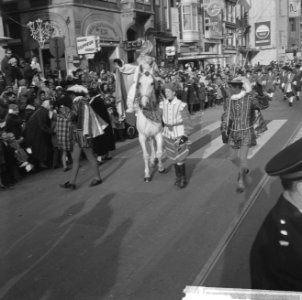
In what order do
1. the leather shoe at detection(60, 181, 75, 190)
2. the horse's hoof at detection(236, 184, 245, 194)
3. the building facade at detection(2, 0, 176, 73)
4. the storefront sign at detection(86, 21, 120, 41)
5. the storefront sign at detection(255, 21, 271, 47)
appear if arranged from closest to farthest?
the horse's hoof at detection(236, 184, 245, 194) < the leather shoe at detection(60, 181, 75, 190) < the building facade at detection(2, 0, 176, 73) < the storefront sign at detection(86, 21, 120, 41) < the storefront sign at detection(255, 21, 271, 47)

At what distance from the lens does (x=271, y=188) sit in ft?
22.6

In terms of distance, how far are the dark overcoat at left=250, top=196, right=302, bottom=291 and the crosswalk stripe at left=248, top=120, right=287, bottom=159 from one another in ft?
24.5

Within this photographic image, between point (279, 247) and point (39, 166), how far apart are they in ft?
27.2

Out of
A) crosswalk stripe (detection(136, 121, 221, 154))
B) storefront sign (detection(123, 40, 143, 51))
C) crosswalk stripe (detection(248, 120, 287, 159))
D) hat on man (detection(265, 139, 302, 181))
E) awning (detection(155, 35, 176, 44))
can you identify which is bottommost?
crosswalk stripe (detection(136, 121, 221, 154))

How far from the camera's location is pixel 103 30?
25.7 m

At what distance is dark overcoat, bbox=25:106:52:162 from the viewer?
912cm

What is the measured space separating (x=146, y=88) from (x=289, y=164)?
6304mm

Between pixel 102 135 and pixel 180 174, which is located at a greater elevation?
pixel 102 135

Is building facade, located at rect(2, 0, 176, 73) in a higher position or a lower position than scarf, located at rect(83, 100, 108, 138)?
higher

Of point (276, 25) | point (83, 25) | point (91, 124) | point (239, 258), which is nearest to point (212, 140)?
point (91, 124)

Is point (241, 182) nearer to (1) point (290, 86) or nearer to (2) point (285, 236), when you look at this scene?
(2) point (285, 236)

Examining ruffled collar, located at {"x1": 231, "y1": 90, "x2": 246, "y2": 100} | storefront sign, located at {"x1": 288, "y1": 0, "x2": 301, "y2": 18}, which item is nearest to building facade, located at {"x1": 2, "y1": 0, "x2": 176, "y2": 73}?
ruffled collar, located at {"x1": 231, "y1": 90, "x2": 246, "y2": 100}

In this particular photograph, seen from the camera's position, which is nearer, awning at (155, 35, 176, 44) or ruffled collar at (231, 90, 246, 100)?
ruffled collar at (231, 90, 246, 100)

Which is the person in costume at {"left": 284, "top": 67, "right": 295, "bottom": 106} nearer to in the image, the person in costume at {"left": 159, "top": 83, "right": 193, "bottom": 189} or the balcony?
the balcony
